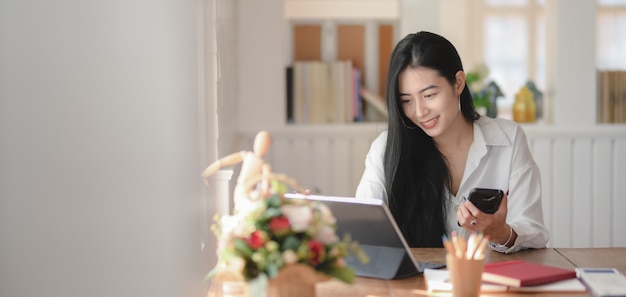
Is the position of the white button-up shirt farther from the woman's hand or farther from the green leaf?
the green leaf

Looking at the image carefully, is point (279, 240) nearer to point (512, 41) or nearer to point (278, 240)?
point (278, 240)

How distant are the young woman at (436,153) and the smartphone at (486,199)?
28cm

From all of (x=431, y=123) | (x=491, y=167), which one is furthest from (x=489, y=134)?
(x=431, y=123)

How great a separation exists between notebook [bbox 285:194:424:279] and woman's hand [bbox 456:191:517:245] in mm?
171

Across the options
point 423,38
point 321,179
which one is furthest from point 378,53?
point 423,38

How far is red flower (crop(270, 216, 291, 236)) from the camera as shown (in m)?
1.50

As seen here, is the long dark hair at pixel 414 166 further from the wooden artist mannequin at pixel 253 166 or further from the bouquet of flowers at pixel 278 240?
the bouquet of flowers at pixel 278 240

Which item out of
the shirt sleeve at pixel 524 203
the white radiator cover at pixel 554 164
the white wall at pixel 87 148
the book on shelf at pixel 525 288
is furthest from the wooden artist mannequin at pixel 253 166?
the white radiator cover at pixel 554 164

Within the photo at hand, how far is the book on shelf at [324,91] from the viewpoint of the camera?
4355 mm

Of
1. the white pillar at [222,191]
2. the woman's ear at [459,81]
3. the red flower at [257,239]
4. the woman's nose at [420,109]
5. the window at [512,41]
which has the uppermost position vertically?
the window at [512,41]

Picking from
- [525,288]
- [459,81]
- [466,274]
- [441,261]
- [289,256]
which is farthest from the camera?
[459,81]

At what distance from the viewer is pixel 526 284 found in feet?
6.35

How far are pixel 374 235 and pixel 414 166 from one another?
0.76m

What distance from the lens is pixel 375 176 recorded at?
276 cm
